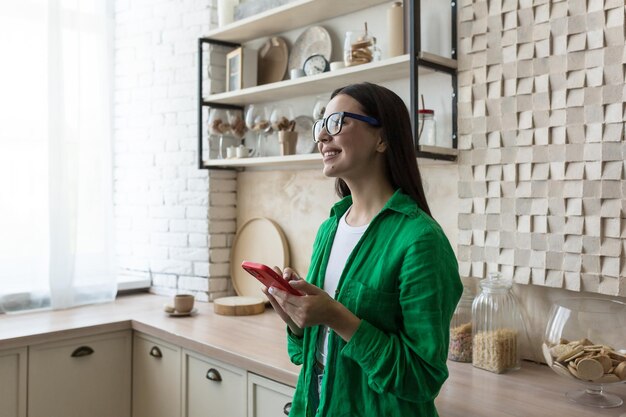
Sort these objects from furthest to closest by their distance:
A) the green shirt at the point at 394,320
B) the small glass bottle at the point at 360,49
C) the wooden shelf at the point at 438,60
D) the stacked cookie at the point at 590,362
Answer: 1. the small glass bottle at the point at 360,49
2. the wooden shelf at the point at 438,60
3. the stacked cookie at the point at 590,362
4. the green shirt at the point at 394,320

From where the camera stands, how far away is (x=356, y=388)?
1.38 meters

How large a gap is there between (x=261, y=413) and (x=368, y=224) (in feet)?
3.30

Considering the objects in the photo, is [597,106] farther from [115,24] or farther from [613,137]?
[115,24]

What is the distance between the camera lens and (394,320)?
1353 millimetres

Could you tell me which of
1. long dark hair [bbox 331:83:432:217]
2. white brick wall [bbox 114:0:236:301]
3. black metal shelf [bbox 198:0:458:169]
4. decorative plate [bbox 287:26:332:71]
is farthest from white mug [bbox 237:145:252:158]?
long dark hair [bbox 331:83:432:217]

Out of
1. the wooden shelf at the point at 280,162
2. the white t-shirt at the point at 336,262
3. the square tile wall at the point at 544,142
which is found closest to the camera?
the white t-shirt at the point at 336,262

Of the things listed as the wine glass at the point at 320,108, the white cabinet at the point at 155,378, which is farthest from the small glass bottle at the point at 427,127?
the white cabinet at the point at 155,378

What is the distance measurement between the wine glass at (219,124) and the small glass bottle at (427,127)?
1.21 m

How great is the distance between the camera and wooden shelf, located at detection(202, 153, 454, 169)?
8.29 feet

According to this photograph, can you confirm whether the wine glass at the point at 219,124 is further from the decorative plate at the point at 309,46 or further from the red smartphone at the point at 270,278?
the red smartphone at the point at 270,278

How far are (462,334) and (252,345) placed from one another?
78cm

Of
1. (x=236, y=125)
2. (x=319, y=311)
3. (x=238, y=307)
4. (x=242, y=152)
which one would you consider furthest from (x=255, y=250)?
(x=319, y=311)

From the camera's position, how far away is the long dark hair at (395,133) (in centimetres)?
143

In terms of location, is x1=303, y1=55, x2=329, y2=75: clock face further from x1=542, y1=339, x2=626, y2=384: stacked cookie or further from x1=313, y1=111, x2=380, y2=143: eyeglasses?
x1=542, y1=339, x2=626, y2=384: stacked cookie
